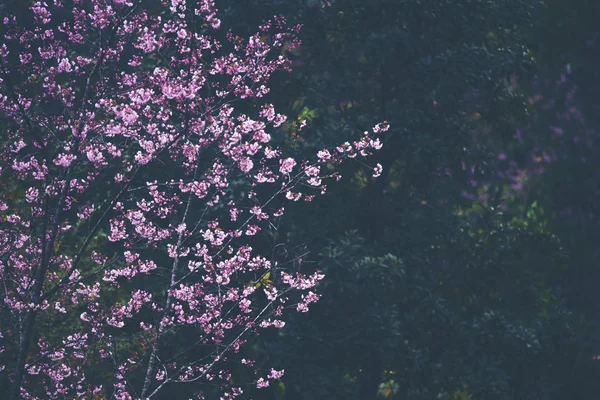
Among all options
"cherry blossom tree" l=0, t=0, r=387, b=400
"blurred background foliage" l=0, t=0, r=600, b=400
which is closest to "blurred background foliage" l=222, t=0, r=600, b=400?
"blurred background foliage" l=0, t=0, r=600, b=400

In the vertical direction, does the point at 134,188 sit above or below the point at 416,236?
below

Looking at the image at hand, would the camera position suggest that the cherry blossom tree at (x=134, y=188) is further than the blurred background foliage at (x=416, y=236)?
No

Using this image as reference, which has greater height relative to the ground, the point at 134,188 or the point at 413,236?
the point at 413,236

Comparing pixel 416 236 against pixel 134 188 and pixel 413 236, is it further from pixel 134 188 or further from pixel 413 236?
pixel 134 188

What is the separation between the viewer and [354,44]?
13227 millimetres

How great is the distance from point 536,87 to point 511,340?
36.3ft

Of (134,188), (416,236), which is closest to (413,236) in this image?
(416,236)

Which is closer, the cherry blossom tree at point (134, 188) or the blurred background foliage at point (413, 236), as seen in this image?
the cherry blossom tree at point (134, 188)

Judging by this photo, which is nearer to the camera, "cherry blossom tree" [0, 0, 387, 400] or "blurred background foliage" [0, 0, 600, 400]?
"cherry blossom tree" [0, 0, 387, 400]

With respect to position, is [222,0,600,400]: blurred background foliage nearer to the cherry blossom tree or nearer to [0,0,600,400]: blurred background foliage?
[0,0,600,400]: blurred background foliage

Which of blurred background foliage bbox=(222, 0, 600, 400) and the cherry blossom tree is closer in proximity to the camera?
the cherry blossom tree

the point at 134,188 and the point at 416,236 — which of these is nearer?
the point at 134,188

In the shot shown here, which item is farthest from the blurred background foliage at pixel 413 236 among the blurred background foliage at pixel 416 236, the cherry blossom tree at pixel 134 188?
the cherry blossom tree at pixel 134 188

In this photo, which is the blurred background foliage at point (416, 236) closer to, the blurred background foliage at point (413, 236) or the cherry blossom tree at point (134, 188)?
the blurred background foliage at point (413, 236)
